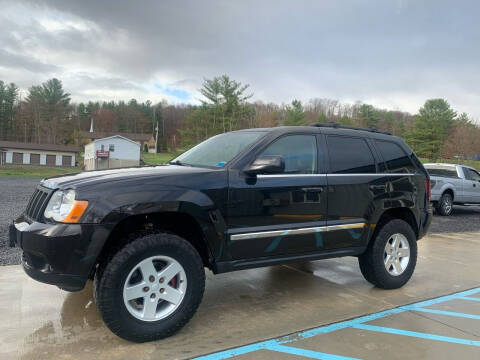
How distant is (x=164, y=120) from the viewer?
9812cm

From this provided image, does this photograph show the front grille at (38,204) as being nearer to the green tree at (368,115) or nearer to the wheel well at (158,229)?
the wheel well at (158,229)

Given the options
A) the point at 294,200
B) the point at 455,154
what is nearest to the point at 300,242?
the point at 294,200

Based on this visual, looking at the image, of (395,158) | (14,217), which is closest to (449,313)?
(395,158)

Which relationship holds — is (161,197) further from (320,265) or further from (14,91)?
(14,91)

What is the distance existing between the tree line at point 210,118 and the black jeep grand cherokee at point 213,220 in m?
37.4

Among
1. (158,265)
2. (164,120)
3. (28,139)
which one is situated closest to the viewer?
(158,265)

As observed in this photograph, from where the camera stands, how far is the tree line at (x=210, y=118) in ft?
138

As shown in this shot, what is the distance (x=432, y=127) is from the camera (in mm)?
47406

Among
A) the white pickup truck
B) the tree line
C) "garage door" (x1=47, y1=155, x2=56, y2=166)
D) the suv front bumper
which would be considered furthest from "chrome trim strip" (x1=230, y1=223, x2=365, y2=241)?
"garage door" (x1=47, y1=155, x2=56, y2=166)

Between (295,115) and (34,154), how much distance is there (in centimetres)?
3584

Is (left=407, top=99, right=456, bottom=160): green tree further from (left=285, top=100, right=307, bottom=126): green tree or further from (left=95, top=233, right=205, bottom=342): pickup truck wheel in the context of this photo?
(left=95, top=233, right=205, bottom=342): pickup truck wheel

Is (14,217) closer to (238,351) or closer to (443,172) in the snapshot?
(238,351)

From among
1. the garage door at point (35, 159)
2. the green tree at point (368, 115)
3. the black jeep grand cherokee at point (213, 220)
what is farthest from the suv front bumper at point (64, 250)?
the green tree at point (368, 115)

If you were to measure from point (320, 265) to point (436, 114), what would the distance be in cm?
5048
